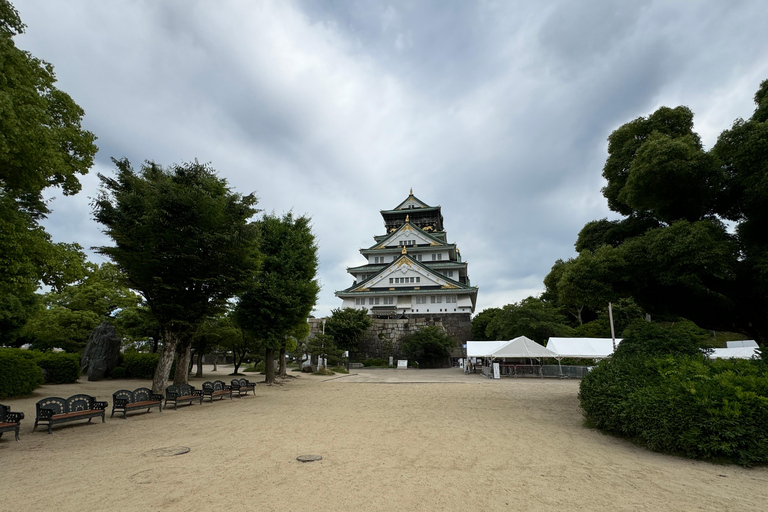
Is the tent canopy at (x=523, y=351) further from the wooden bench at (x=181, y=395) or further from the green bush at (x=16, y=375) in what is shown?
the green bush at (x=16, y=375)

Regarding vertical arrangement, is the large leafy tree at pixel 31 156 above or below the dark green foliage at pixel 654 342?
above

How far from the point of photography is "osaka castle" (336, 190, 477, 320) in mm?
41375

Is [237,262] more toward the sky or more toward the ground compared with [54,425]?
more toward the sky

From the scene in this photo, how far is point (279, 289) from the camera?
1752cm

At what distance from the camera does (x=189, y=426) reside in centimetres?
848

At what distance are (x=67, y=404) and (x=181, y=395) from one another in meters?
3.52

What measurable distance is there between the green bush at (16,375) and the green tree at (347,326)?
24264 millimetres

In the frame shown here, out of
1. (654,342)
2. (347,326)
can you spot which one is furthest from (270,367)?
(654,342)

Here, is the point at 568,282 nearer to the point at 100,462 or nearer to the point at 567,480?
the point at 567,480

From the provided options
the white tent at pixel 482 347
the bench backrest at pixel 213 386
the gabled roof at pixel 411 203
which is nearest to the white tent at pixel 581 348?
the white tent at pixel 482 347

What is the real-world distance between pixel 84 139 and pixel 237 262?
230 inches

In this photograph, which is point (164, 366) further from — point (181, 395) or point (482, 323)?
point (482, 323)

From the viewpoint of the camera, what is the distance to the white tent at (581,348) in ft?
76.7

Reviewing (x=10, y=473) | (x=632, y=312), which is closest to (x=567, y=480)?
(x=10, y=473)
